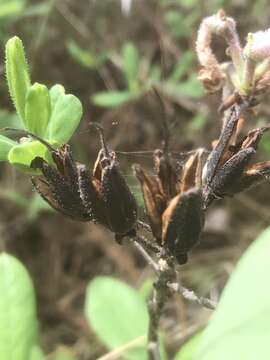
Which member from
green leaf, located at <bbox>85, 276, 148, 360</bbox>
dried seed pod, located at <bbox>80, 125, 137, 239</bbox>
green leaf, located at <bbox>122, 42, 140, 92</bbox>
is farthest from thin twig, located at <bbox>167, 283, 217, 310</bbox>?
green leaf, located at <bbox>122, 42, 140, 92</bbox>

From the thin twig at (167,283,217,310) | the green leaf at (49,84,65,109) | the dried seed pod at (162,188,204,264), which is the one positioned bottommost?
the thin twig at (167,283,217,310)

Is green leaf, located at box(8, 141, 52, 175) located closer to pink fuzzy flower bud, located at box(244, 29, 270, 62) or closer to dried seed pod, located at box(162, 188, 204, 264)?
dried seed pod, located at box(162, 188, 204, 264)

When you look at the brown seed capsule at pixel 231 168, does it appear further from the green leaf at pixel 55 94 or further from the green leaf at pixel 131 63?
the green leaf at pixel 131 63

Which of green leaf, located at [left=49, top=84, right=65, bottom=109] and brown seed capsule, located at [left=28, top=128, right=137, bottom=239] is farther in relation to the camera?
green leaf, located at [left=49, top=84, right=65, bottom=109]

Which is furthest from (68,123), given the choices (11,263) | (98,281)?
(98,281)

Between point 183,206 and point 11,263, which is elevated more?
point 183,206

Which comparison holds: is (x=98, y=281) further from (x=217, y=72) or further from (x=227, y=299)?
(x=227, y=299)

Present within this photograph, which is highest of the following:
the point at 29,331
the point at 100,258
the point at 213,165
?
the point at 213,165
